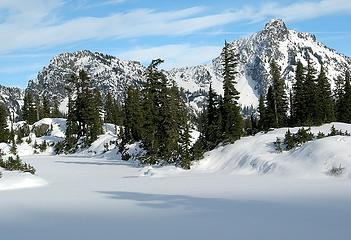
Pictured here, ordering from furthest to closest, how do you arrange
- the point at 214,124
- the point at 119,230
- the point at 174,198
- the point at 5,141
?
1. the point at 5,141
2. the point at 214,124
3. the point at 174,198
4. the point at 119,230

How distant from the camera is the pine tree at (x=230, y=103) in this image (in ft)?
121

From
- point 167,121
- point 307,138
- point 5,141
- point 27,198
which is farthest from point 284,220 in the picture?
point 5,141

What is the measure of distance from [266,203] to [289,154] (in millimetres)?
12457

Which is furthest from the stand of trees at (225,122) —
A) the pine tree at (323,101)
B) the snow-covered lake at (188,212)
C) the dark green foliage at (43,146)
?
the dark green foliage at (43,146)

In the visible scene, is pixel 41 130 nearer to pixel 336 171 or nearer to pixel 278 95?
pixel 278 95

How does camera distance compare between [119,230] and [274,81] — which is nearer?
[119,230]

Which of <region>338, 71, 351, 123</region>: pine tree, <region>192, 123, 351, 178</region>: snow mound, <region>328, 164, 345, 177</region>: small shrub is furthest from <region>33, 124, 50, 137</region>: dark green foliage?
<region>328, 164, 345, 177</region>: small shrub

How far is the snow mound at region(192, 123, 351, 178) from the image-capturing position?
22.2 meters

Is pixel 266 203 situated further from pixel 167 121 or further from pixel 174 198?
pixel 167 121

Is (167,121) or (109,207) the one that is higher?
(167,121)

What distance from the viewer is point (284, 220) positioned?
37.0 feet

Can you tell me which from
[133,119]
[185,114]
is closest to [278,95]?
[185,114]

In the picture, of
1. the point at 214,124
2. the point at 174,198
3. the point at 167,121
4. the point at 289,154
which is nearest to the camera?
the point at 174,198

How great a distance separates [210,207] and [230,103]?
28.1 m
